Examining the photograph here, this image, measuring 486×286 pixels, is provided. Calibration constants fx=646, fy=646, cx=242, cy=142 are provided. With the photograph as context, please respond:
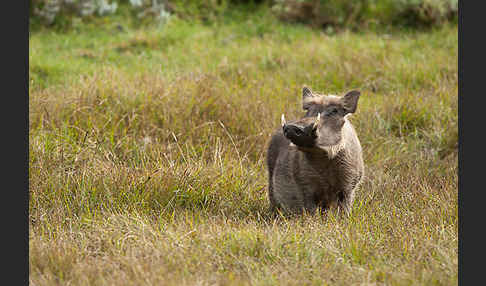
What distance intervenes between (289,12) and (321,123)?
790 centimetres

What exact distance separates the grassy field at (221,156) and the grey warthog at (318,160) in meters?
0.19

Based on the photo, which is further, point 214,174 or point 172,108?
point 172,108

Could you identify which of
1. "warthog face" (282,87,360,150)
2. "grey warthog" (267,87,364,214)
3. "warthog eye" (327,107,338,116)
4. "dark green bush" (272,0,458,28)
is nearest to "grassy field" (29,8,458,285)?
"grey warthog" (267,87,364,214)

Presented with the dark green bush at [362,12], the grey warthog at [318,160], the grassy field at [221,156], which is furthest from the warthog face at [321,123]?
the dark green bush at [362,12]

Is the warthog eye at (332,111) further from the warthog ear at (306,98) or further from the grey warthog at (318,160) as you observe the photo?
the warthog ear at (306,98)

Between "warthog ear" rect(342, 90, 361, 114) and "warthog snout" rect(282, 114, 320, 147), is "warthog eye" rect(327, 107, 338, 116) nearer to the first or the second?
"warthog ear" rect(342, 90, 361, 114)

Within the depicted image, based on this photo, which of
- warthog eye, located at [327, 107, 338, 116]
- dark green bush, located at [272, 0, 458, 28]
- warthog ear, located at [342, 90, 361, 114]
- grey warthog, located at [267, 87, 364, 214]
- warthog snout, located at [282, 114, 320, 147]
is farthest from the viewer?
dark green bush, located at [272, 0, 458, 28]

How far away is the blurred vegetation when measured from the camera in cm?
1174

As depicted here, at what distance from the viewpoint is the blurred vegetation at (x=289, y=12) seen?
38.5 feet

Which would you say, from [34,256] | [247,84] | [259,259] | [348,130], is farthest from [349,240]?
[247,84]

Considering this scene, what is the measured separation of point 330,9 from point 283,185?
755 cm

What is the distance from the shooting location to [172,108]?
742cm

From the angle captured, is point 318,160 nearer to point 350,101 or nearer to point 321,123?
point 321,123

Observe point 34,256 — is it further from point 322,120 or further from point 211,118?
point 211,118
